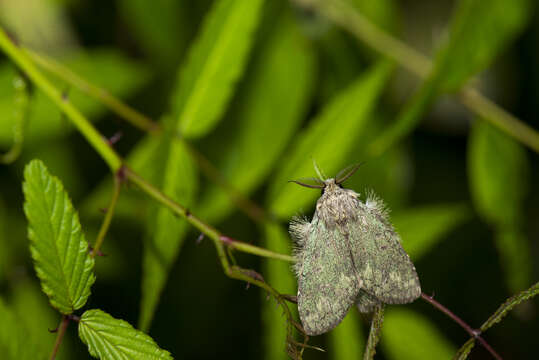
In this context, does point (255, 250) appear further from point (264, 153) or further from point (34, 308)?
point (34, 308)

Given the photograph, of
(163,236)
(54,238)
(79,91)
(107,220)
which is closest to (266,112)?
(79,91)

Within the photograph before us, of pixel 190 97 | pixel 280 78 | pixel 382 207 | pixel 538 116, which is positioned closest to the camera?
pixel 382 207

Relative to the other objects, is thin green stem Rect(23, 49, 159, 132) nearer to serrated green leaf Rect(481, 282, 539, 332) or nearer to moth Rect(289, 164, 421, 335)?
moth Rect(289, 164, 421, 335)

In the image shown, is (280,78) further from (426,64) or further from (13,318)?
(13,318)

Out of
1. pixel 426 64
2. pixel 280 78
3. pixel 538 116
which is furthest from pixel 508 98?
pixel 280 78

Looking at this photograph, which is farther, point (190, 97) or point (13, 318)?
point (190, 97)

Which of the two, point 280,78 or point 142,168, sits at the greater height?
point 280,78
